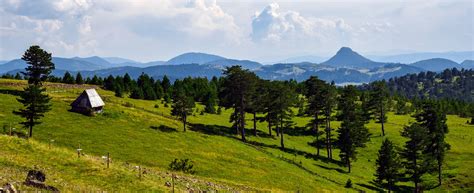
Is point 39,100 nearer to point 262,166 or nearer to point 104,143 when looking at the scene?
point 104,143

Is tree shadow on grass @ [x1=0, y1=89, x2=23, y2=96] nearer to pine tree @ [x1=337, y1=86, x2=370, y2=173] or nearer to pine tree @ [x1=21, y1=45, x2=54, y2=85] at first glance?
pine tree @ [x1=21, y1=45, x2=54, y2=85]

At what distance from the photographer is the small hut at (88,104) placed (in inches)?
3091

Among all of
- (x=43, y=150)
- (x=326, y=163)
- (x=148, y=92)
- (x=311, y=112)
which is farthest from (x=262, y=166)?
(x=148, y=92)

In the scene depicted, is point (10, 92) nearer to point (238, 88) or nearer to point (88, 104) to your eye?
point (88, 104)

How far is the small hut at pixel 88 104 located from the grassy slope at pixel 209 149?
6.65ft

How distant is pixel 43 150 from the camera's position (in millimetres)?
41125

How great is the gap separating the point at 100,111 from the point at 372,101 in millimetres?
72710

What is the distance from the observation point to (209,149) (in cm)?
7025

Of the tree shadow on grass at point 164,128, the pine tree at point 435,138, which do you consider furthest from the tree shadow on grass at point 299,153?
the pine tree at point 435,138

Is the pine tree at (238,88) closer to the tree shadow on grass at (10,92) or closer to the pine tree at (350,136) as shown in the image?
the pine tree at (350,136)

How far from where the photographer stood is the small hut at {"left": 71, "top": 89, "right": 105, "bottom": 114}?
258 ft

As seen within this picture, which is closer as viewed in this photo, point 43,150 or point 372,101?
point 43,150

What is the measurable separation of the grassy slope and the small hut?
2026 millimetres

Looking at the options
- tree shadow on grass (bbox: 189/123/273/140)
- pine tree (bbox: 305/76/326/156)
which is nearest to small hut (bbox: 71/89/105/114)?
tree shadow on grass (bbox: 189/123/273/140)
